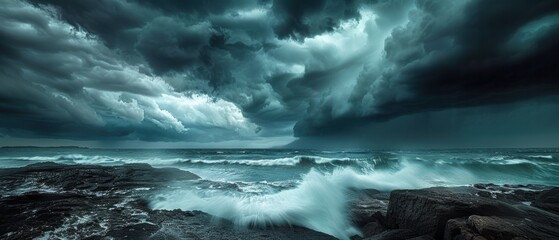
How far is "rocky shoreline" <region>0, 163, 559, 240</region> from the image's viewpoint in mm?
4344

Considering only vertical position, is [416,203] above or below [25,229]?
above

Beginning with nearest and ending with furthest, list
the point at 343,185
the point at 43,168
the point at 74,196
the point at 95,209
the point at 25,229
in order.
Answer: the point at 25,229 → the point at 95,209 → the point at 74,196 → the point at 343,185 → the point at 43,168

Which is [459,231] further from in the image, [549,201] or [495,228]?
[549,201]

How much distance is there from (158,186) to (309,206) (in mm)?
6685

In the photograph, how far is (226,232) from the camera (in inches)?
233

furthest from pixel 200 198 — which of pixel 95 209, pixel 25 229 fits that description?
pixel 25 229

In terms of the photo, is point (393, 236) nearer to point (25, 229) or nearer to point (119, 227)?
point (119, 227)

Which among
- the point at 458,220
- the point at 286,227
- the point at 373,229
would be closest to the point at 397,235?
the point at 458,220

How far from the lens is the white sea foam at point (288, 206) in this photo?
670cm

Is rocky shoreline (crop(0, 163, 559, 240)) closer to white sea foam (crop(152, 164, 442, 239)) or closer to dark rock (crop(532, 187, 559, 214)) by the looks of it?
dark rock (crop(532, 187, 559, 214))

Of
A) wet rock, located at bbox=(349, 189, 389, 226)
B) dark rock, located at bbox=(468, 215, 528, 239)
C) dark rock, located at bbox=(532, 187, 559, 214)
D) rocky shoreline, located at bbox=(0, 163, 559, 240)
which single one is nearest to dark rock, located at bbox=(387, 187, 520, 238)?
rocky shoreline, located at bbox=(0, 163, 559, 240)

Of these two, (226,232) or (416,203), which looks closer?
(416,203)

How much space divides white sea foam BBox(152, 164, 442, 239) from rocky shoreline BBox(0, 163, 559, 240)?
40cm

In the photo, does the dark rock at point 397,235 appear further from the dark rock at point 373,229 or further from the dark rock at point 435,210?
the dark rock at point 373,229
